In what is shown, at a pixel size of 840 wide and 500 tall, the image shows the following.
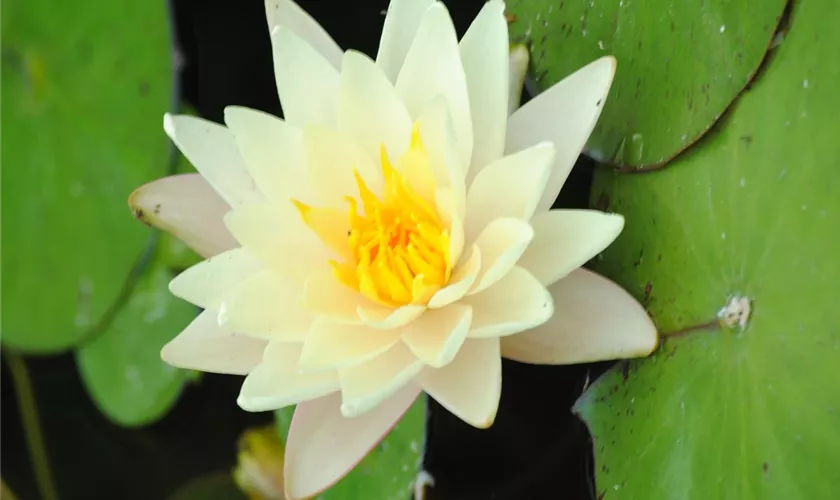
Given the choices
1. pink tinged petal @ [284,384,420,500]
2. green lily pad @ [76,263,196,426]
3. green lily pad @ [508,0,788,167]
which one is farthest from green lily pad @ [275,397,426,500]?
green lily pad @ [76,263,196,426]

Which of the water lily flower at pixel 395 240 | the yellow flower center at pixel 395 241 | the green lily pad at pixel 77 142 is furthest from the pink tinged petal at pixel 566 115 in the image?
the green lily pad at pixel 77 142

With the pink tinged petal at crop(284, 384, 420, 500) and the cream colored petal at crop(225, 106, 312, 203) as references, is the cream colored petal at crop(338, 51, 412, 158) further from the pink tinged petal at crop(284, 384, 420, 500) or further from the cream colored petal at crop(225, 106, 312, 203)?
the pink tinged petal at crop(284, 384, 420, 500)

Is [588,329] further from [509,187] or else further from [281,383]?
[281,383]

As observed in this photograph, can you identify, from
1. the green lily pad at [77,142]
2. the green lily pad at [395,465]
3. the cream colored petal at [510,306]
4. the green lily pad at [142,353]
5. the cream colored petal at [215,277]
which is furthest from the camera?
the green lily pad at [142,353]

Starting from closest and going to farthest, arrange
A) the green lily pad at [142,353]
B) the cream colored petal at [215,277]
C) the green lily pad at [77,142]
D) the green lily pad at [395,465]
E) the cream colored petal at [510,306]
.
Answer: the cream colored petal at [510,306] → the cream colored petal at [215,277] → the green lily pad at [395,465] → the green lily pad at [77,142] → the green lily pad at [142,353]

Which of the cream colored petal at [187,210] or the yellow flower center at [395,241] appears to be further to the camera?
the cream colored petal at [187,210]

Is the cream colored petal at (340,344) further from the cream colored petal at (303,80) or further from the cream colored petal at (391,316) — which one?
the cream colored petal at (303,80)

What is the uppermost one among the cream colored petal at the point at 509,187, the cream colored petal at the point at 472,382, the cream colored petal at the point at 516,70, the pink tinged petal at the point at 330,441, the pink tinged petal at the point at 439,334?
the cream colored petal at the point at 516,70

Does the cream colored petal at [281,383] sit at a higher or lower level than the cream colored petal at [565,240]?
lower

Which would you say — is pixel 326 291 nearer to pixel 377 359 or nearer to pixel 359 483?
pixel 377 359
